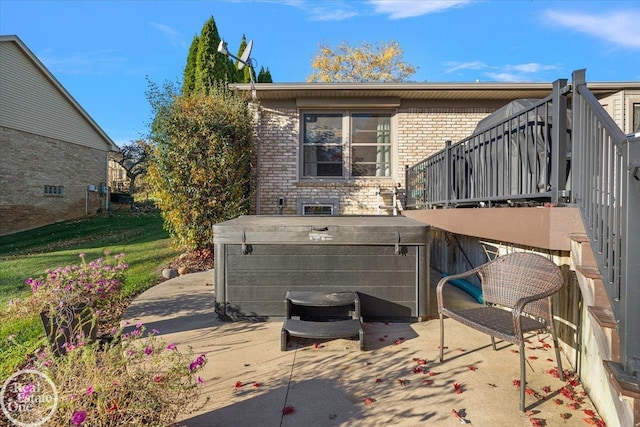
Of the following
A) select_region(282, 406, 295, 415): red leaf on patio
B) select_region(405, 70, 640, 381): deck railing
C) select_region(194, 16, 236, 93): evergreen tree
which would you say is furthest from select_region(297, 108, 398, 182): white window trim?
select_region(282, 406, 295, 415): red leaf on patio

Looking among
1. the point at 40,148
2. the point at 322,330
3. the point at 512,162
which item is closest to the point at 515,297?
the point at 512,162

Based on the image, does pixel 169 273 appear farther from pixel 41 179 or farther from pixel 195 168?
pixel 41 179

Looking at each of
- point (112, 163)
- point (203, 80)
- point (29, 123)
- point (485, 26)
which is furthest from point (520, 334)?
point (112, 163)

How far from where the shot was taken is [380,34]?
2067cm

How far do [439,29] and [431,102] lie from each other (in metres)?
7.16

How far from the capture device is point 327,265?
3.56 metres

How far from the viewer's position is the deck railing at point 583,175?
1.60 metres

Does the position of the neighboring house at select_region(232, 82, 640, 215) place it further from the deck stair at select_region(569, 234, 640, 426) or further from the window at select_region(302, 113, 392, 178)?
the deck stair at select_region(569, 234, 640, 426)

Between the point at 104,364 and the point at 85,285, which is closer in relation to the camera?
the point at 104,364

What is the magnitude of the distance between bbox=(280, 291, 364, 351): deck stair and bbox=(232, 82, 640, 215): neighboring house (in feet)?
15.3

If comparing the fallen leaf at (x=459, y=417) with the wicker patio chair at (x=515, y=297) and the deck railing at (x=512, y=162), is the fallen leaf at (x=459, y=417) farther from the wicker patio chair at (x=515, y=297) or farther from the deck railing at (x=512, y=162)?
the deck railing at (x=512, y=162)

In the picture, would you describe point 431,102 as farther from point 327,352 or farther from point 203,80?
point 203,80

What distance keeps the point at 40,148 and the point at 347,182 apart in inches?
565

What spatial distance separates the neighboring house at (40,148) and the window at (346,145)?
41.9ft
